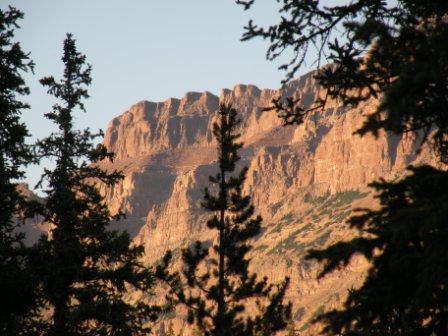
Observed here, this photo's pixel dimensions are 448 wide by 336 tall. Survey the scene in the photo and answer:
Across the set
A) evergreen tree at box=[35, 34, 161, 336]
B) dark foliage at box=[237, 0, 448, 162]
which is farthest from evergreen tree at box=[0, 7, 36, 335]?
dark foliage at box=[237, 0, 448, 162]

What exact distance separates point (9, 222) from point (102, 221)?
3574mm

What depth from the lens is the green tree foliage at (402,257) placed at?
724 cm

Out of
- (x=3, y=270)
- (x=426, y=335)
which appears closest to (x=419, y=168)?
(x=426, y=335)

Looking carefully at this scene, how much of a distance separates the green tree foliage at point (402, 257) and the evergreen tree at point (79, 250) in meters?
13.4

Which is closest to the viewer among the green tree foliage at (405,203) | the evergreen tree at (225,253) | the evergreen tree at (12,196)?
the green tree foliage at (405,203)

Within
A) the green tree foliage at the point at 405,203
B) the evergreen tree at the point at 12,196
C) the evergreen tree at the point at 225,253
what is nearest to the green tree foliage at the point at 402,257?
the green tree foliage at the point at 405,203

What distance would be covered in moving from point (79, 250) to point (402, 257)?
14692 millimetres

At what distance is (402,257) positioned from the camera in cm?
760

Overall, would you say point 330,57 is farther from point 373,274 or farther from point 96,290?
point 96,290

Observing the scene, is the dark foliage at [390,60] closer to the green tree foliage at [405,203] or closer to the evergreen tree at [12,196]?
the green tree foliage at [405,203]

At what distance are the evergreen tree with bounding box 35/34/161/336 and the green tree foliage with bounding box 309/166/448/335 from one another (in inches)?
529

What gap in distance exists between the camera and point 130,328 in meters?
21.2

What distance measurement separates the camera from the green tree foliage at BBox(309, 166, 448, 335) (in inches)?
285

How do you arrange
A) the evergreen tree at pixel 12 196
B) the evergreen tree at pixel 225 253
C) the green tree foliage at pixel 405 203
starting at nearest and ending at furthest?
the green tree foliage at pixel 405 203
the evergreen tree at pixel 12 196
the evergreen tree at pixel 225 253
